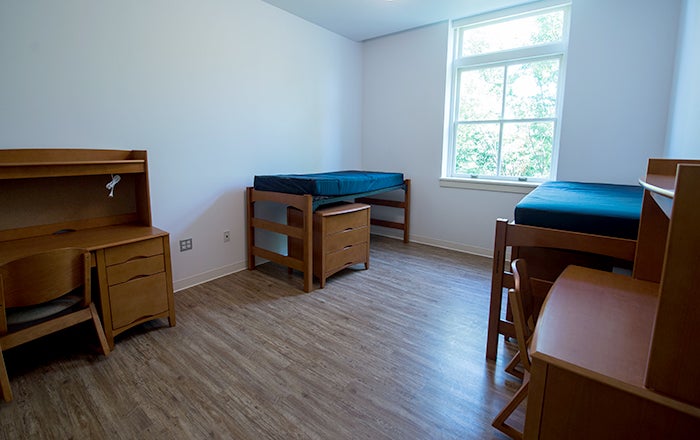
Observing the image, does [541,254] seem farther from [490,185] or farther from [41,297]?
[41,297]

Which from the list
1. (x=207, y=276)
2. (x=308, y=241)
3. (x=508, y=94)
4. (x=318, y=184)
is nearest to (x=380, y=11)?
(x=508, y=94)

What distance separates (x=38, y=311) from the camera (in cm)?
169

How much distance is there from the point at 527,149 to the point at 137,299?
3.74 meters

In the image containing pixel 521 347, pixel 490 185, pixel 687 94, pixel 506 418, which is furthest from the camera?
pixel 490 185

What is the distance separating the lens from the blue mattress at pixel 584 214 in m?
1.57

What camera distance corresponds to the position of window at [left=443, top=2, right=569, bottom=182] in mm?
3311

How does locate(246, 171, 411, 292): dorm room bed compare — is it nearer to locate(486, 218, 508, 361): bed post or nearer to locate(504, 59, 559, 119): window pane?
locate(486, 218, 508, 361): bed post

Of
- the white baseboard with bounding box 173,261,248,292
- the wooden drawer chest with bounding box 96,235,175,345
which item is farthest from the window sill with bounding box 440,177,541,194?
the wooden drawer chest with bounding box 96,235,175,345

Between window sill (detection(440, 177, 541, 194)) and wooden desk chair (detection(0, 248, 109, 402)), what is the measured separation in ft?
11.4

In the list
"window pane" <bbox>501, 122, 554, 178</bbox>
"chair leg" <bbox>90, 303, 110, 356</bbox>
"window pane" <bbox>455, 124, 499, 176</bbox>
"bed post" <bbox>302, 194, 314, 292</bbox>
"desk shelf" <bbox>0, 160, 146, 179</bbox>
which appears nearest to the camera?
"desk shelf" <bbox>0, 160, 146, 179</bbox>

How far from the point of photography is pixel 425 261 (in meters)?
3.61

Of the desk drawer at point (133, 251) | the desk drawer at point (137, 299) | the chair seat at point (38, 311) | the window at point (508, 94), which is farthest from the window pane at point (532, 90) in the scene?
the chair seat at point (38, 311)

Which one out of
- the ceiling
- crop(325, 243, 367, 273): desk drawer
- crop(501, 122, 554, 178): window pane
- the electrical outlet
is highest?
the ceiling

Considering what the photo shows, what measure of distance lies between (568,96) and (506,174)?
0.93m
